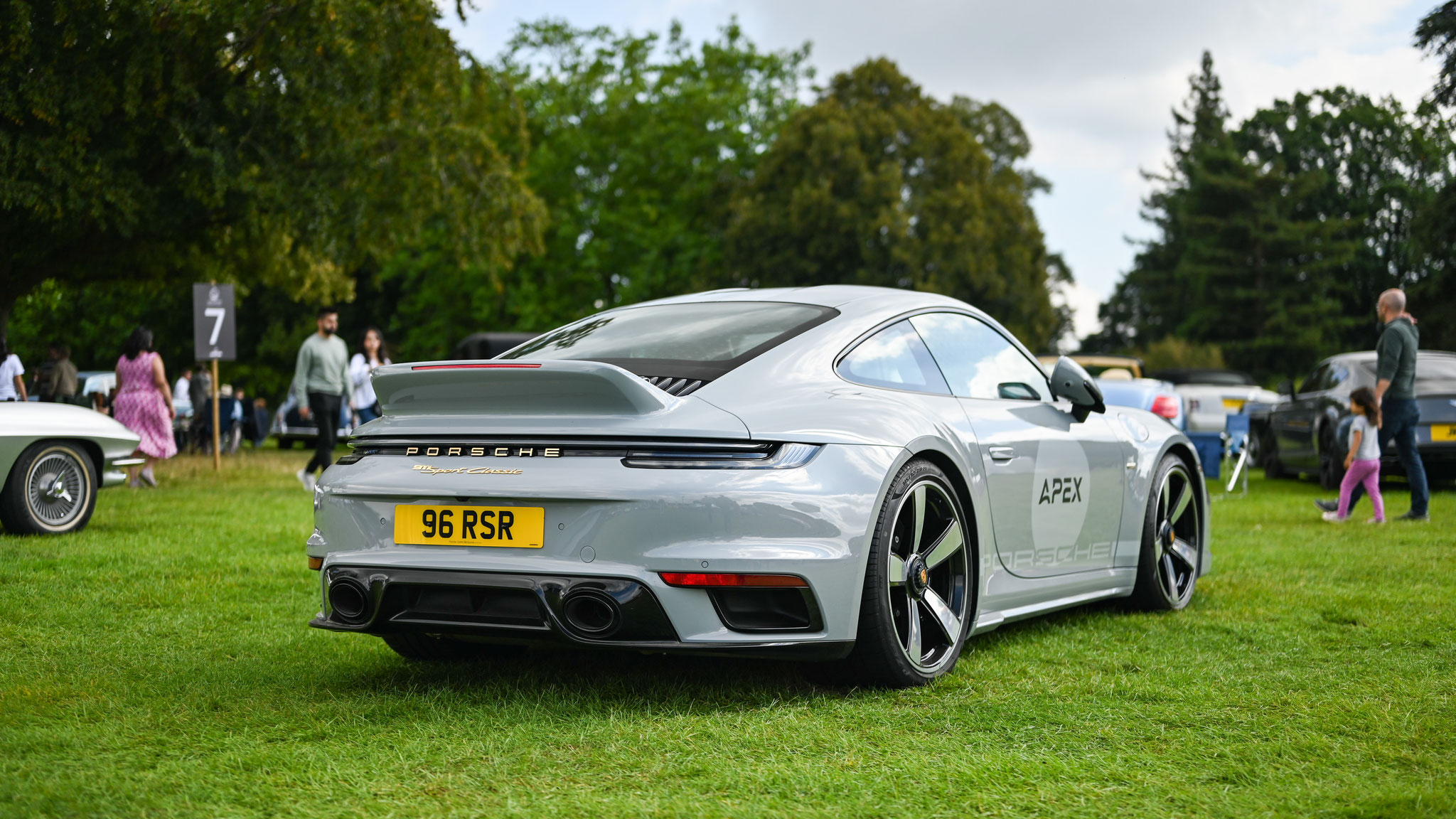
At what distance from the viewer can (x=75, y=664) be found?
482 centimetres

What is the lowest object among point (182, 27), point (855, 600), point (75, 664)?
point (75, 664)

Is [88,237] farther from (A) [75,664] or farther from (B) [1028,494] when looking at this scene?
(B) [1028,494]

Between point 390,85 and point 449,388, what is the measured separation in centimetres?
1257

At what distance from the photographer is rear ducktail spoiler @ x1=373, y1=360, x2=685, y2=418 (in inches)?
159

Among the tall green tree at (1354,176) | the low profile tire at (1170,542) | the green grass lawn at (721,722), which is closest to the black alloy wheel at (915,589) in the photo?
the green grass lawn at (721,722)

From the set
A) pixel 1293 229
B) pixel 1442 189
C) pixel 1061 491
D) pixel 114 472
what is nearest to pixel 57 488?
pixel 114 472

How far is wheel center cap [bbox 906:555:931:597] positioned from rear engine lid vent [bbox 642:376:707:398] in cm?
92

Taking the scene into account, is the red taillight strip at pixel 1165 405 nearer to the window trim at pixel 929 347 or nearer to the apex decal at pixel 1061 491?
the window trim at pixel 929 347

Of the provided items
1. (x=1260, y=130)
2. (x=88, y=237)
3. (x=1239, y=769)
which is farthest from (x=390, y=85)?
(x=1260, y=130)

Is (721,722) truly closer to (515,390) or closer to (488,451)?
(488,451)

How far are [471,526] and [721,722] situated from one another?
93 cm

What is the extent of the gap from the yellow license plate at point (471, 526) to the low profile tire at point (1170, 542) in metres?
3.27

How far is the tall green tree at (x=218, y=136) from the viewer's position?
1332cm

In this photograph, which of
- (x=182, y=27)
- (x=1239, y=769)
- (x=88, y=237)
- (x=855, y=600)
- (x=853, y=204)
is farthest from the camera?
(x=853, y=204)
